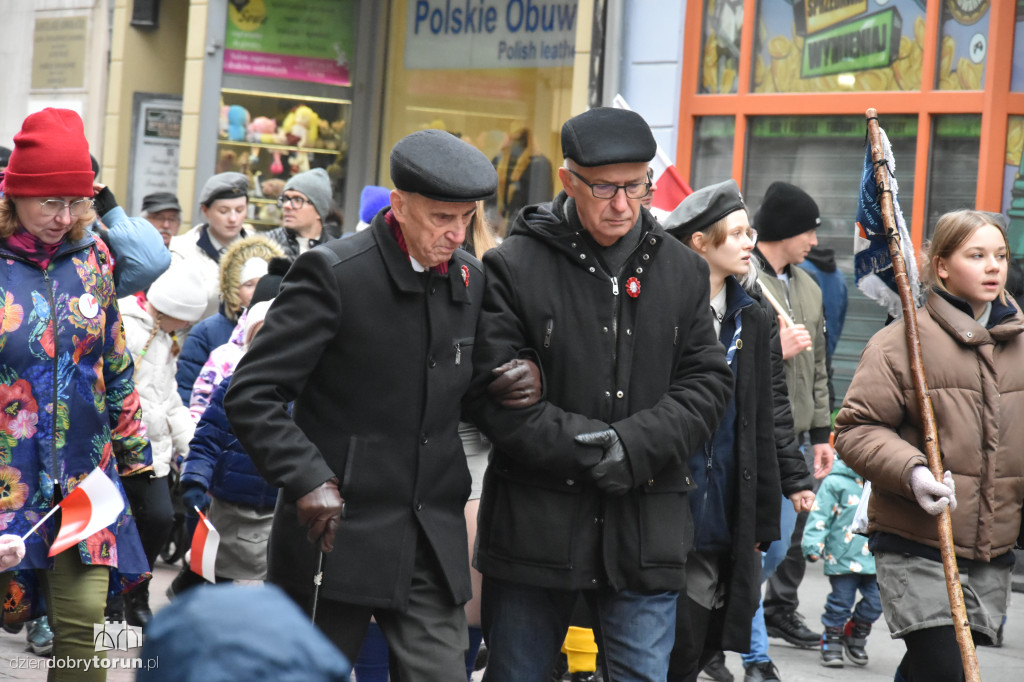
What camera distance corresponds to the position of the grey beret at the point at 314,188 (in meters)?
9.34

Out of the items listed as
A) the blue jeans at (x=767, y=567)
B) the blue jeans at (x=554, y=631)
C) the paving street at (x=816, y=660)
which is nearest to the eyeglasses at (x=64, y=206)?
the blue jeans at (x=554, y=631)

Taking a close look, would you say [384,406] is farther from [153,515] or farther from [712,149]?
[712,149]

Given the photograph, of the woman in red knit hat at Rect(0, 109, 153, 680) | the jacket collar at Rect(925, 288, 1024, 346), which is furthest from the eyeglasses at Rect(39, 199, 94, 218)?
the jacket collar at Rect(925, 288, 1024, 346)

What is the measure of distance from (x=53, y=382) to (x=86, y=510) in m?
0.40

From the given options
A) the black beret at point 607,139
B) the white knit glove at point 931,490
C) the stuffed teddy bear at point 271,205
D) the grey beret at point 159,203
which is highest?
the stuffed teddy bear at point 271,205

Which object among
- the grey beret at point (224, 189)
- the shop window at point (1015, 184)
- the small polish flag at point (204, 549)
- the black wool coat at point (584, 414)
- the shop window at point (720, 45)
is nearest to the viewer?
the black wool coat at point (584, 414)

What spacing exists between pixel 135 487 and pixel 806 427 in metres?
3.38

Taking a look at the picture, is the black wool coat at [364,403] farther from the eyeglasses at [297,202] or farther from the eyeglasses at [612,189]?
the eyeglasses at [297,202]

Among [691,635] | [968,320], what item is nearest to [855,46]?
[968,320]

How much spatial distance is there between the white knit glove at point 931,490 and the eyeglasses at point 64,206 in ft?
8.82

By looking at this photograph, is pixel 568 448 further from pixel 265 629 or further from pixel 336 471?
pixel 265 629

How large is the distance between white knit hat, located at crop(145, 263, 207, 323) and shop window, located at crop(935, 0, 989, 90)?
5.43 meters

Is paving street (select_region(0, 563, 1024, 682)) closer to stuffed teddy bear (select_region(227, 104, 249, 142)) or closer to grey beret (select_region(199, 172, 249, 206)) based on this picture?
grey beret (select_region(199, 172, 249, 206))

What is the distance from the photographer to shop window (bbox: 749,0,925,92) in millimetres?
9742
